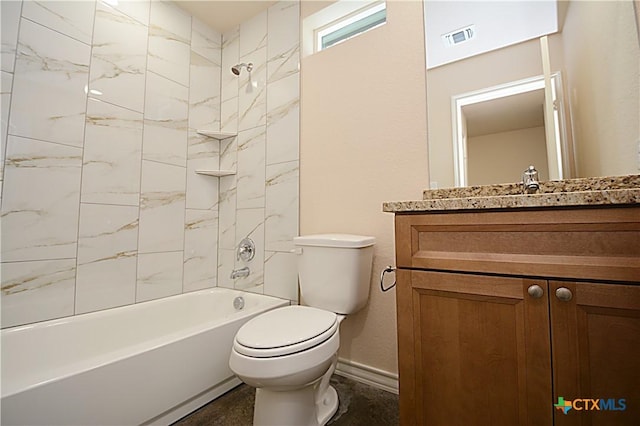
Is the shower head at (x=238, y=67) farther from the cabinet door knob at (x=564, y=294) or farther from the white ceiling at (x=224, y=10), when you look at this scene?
the cabinet door knob at (x=564, y=294)

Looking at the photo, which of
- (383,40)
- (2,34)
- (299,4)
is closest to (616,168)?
(383,40)

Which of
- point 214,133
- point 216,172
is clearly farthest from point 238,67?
point 216,172

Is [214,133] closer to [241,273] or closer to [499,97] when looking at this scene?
[241,273]

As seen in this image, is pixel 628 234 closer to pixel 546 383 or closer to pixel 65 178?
pixel 546 383

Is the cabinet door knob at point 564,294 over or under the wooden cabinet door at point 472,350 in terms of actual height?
over

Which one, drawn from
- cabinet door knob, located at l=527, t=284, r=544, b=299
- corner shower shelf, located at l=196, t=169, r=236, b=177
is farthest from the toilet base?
corner shower shelf, located at l=196, t=169, r=236, b=177

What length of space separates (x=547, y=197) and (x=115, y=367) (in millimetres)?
1502

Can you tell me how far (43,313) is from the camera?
4.49ft

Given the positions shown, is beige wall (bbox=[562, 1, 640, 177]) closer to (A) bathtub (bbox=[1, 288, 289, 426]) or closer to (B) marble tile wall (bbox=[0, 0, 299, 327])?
(B) marble tile wall (bbox=[0, 0, 299, 327])

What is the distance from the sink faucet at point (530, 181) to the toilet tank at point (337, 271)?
0.69m

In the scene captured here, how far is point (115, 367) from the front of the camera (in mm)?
999

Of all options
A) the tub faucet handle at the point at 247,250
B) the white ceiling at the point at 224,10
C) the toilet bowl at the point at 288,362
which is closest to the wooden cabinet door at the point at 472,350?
the toilet bowl at the point at 288,362

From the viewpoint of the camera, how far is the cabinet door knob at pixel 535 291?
68cm

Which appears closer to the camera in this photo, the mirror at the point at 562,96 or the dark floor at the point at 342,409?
the mirror at the point at 562,96
